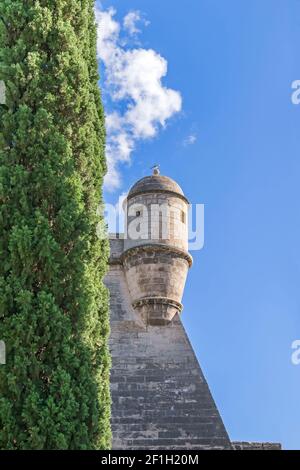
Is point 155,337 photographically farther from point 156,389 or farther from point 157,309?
point 156,389

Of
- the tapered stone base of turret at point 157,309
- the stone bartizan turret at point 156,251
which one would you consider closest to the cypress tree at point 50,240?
the stone bartizan turret at point 156,251

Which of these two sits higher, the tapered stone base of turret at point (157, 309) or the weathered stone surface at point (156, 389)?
the tapered stone base of turret at point (157, 309)

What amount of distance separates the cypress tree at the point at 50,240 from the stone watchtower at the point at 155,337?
163 inches

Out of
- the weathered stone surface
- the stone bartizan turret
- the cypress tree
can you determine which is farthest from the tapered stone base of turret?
the cypress tree

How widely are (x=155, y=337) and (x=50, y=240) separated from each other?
18.8 ft

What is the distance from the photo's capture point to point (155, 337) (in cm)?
1122

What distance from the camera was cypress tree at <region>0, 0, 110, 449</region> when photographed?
5418 mm

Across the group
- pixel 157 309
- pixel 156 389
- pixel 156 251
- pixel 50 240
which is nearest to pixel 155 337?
pixel 157 309

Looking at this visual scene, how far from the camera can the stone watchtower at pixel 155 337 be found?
Result: 1030 cm

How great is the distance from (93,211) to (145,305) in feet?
15.7

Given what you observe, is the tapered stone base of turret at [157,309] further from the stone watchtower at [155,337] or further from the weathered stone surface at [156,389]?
the weathered stone surface at [156,389]

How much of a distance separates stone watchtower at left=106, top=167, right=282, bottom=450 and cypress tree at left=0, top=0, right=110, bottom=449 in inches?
163

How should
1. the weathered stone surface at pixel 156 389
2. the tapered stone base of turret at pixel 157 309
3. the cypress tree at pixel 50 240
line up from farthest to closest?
the tapered stone base of turret at pixel 157 309 → the weathered stone surface at pixel 156 389 → the cypress tree at pixel 50 240
